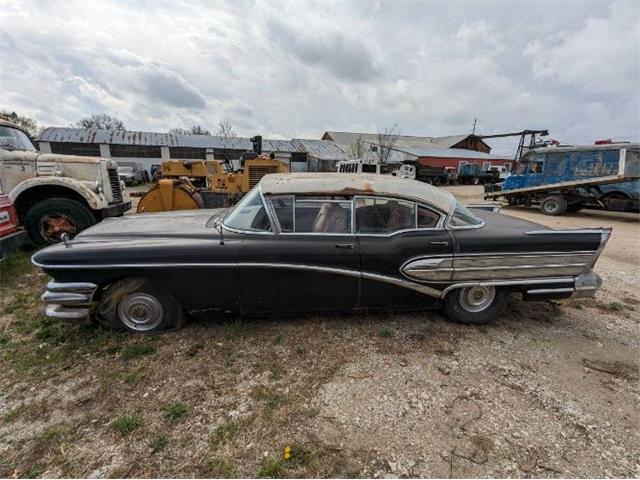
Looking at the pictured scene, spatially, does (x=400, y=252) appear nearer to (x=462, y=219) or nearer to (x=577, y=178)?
(x=462, y=219)

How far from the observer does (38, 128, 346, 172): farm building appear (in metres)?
29.1

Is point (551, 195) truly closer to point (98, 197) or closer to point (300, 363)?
point (300, 363)

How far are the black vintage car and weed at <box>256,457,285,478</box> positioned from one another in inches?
53.1

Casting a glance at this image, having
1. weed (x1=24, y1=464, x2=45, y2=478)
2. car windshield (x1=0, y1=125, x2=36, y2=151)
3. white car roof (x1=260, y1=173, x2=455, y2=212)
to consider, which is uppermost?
car windshield (x1=0, y1=125, x2=36, y2=151)

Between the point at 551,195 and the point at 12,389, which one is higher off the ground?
the point at 551,195

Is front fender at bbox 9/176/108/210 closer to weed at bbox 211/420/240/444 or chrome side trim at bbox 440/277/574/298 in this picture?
weed at bbox 211/420/240/444

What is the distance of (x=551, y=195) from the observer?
1177 centimetres

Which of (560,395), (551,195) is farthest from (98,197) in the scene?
(551,195)

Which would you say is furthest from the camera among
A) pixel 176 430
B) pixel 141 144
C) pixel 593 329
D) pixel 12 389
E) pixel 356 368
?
pixel 141 144

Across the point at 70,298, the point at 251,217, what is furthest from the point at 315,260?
the point at 70,298

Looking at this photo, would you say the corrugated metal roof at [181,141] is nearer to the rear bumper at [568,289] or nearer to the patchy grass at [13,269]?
the patchy grass at [13,269]

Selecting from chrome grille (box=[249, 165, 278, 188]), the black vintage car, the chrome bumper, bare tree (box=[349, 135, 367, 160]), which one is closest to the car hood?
the black vintage car

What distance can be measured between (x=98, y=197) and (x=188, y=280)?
411cm

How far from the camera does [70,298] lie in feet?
9.08
